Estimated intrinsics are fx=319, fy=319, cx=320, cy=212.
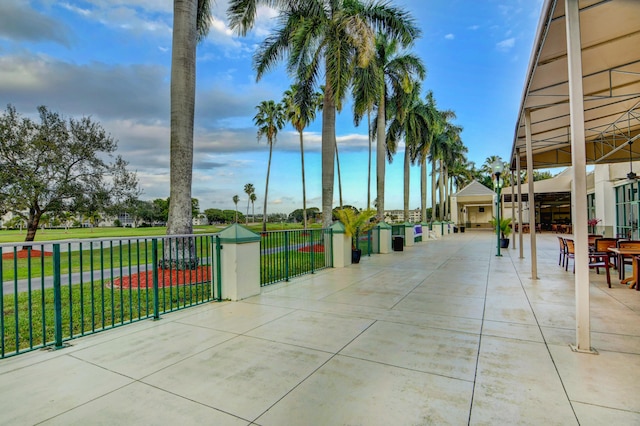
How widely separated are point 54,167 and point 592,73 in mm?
22602

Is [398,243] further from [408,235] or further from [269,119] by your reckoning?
[269,119]

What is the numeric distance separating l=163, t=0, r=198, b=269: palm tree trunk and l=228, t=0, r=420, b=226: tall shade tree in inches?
147

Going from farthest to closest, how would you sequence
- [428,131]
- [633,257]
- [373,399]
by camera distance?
[428,131] → [633,257] → [373,399]

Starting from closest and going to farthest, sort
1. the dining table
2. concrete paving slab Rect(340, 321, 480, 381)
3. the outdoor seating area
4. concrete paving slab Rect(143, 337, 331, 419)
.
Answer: concrete paving slab Rect(143, 337, 331, 419), concrete paving slab Rect(340, 321, 480, 381), the dining table, the outdoor seating area

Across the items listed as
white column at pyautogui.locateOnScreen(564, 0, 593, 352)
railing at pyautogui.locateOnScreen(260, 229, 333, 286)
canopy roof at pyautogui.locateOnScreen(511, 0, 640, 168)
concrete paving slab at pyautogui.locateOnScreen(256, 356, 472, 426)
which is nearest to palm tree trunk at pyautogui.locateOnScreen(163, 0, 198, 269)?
railing at pyautogui.locateOnScreen(260, 229, 333, 286)

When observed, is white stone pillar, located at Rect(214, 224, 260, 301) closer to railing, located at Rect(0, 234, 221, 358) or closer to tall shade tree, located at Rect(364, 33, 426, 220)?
railing, located at Rect(0, 234, 221, 358)

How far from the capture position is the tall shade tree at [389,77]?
16953mm

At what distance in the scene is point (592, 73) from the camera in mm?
5859

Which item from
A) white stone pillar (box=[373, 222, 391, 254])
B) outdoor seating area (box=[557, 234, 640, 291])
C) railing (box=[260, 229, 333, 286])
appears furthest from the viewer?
white stone pillar (box=[373, 222, 391, 254])

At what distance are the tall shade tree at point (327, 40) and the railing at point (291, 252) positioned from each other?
301 cm

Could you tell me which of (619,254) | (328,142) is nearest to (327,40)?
(328,142)

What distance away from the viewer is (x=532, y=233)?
24.5 feet

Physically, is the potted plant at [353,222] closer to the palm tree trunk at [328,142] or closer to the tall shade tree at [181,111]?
the palm tree trunk at [328,142]

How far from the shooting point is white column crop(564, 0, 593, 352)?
361 cm
